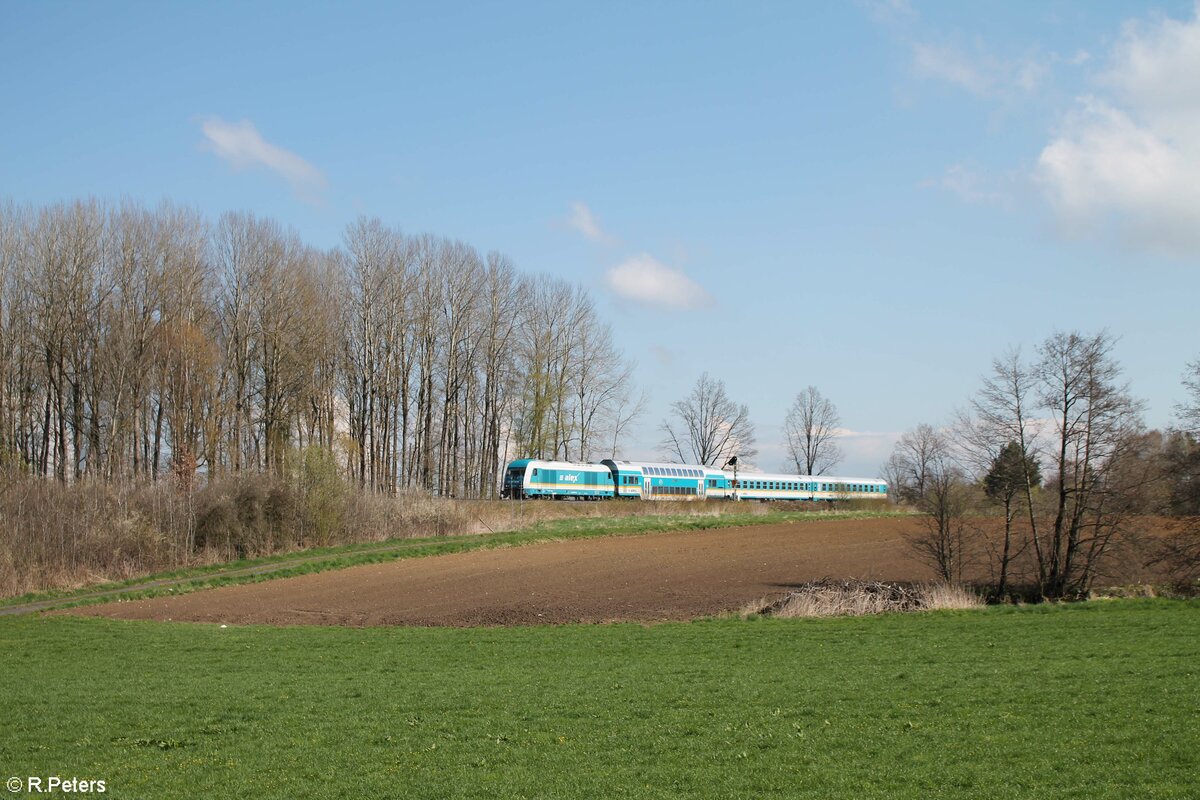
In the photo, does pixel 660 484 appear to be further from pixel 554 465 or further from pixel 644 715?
pixel 644 715

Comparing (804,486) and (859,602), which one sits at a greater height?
(804,486)

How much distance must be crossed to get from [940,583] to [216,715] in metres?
22.4

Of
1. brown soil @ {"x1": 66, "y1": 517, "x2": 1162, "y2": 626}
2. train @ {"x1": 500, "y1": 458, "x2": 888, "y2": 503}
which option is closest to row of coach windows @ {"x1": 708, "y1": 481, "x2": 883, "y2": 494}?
train @ {"x1": 500, "y1": 458, "x2": 888, "y2": 503}

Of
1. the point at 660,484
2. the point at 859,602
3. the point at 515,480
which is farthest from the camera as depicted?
the point at 660,484

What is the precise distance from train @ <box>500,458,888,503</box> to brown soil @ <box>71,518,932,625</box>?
1791 cm

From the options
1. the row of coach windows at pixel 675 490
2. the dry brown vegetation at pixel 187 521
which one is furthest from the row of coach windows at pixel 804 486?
the dry brown vegetation at pixel 187 521

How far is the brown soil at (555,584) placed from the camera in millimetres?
25578

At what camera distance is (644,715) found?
A: 11531 millimetres

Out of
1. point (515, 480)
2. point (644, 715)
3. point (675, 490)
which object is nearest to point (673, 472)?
point (675, 490)

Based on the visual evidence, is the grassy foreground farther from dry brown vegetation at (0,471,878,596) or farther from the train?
the train

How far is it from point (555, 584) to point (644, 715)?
20060 millimetres

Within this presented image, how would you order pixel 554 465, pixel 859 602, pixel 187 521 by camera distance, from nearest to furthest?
pixel 859 602 < pixel 187 521 < pixel 554 465

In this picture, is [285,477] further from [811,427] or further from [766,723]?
[811,427]

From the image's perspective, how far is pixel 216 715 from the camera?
12.4 metres
